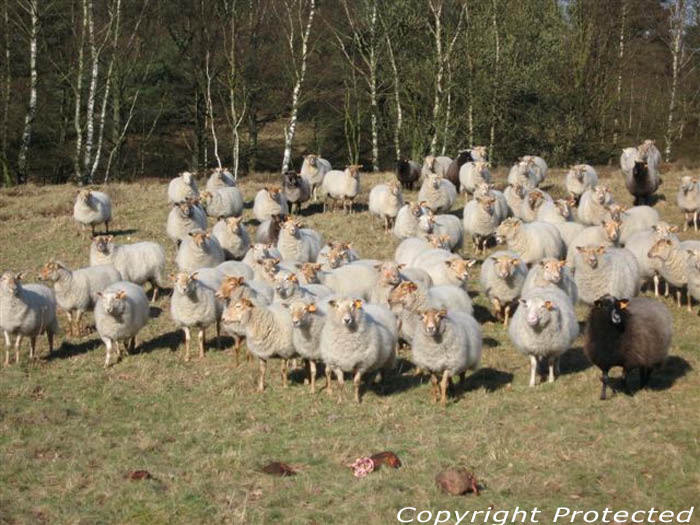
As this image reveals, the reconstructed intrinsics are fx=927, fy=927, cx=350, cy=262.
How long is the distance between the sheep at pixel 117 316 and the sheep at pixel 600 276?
7.24 meters

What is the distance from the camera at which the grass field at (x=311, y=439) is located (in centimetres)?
870

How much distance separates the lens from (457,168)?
26.9m

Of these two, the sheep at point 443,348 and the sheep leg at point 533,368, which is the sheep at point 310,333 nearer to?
Answer: the sheep at point 443,348

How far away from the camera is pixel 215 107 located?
1682 inches

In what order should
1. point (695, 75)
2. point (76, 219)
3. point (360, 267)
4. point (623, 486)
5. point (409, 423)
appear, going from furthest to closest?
point (695, 75) < point (76, 219) < point (360, 267) < point (409, 423) < point (623, 486)

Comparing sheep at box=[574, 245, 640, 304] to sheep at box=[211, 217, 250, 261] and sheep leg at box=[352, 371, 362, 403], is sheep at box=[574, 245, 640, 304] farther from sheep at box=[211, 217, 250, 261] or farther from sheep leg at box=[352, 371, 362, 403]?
sheep at box=[211, 217, 250, 261]

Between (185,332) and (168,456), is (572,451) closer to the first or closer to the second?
(168,456)

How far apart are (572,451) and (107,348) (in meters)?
7.82

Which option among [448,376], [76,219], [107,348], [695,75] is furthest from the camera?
[695,75]

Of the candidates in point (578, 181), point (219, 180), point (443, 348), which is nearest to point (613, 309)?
point (443, 348)

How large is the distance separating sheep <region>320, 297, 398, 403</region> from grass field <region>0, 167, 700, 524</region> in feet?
1.54

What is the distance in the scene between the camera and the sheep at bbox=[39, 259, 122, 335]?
1586 centimetres

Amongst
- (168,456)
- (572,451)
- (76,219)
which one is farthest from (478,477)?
(76,219)

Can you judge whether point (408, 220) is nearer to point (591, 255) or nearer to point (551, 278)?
point (591, 255)
